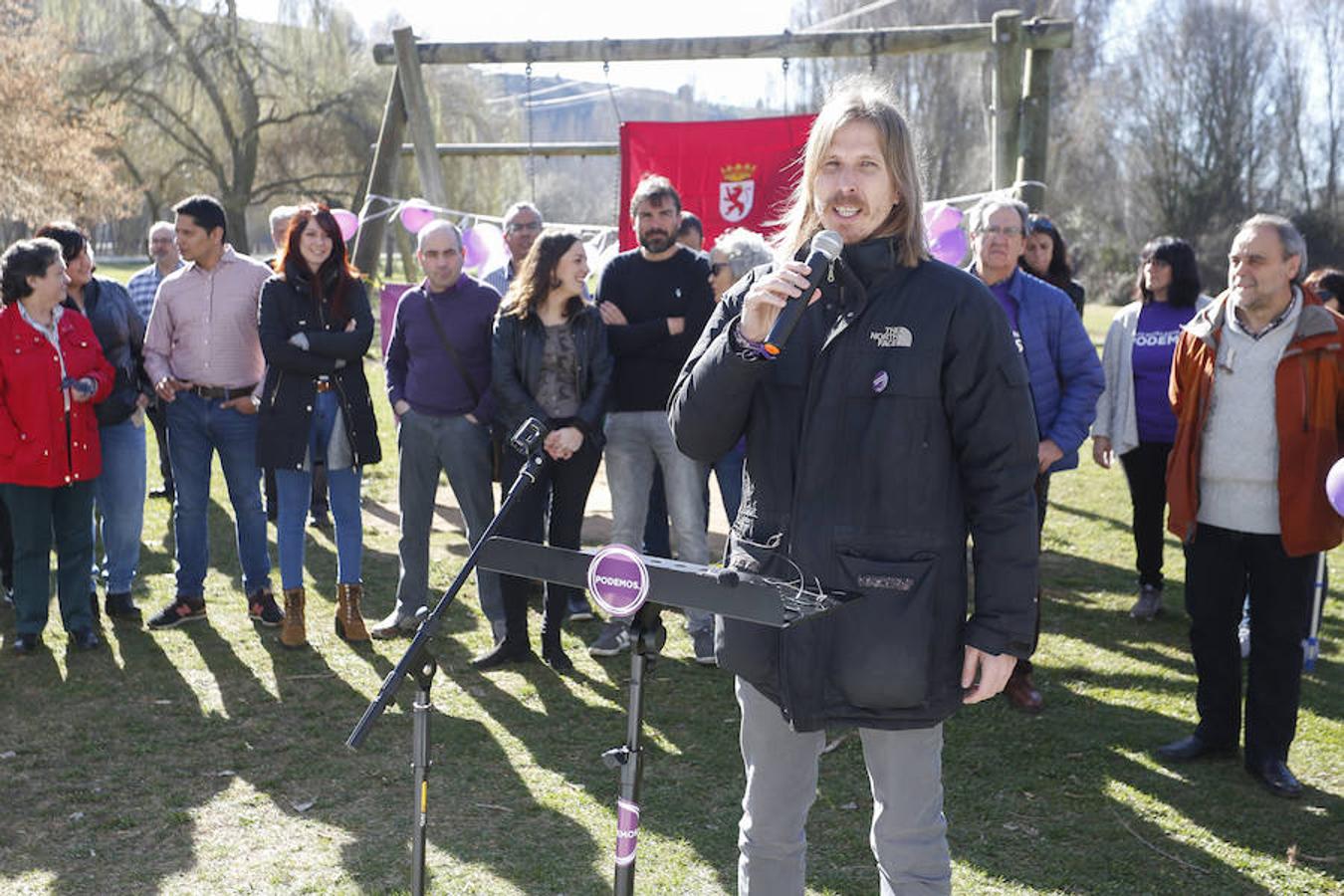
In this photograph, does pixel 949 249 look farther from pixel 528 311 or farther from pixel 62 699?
pixel 62 699

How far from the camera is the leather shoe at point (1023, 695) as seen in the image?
5398 mm

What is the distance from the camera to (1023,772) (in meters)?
4.70

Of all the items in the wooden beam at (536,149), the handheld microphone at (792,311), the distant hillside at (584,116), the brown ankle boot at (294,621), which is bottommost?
the brown ankle boot at (294,621)

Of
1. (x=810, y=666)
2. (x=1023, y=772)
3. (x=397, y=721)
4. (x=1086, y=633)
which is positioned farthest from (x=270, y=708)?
(x=1086, y=633)

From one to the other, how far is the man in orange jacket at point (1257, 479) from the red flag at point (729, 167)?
4836 mm

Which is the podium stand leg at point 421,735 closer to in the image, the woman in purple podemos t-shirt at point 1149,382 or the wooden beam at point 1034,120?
the woman in purple podemos t-shirt at point 1149,382

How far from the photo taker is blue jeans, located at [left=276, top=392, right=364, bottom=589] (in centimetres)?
604

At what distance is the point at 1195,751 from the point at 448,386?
140 inches

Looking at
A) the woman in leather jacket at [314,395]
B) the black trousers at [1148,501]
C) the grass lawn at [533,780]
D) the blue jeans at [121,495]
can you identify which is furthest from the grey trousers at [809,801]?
the blue jeans at [121,495]

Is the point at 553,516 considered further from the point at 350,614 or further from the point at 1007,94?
the point at 1007,94

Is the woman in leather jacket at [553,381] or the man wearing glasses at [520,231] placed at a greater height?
the man wearing glasses at [520,231]

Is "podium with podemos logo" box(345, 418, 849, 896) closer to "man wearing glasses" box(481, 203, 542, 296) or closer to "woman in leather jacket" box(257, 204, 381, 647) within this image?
"woman in leather jacket" box(257, 204, 381, 647)

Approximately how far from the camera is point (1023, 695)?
17.8 feet

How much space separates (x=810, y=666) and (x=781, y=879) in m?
0.57
